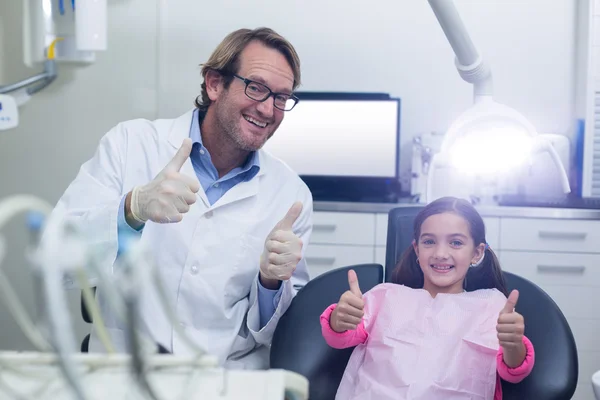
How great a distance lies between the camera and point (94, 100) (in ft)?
10.8

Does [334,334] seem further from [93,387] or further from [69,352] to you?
[69,352]

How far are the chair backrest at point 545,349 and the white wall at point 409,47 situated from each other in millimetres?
1796

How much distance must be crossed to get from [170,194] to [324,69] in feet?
7.17

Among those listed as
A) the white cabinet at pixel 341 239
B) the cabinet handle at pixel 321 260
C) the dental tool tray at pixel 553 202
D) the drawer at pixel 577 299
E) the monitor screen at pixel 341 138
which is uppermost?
the monitor screen at pixel 341 138

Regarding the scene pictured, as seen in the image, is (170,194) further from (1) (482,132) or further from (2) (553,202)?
(2) (553,202)

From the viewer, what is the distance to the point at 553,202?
2.89m

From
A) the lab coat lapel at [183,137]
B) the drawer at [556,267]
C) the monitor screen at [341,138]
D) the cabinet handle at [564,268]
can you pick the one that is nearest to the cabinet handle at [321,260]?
the monitor screen at [341,138]

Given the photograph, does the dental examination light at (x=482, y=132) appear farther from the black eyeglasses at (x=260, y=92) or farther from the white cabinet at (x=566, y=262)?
the white cabinet at (x=566, y=262)

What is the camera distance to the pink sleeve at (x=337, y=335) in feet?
4.74

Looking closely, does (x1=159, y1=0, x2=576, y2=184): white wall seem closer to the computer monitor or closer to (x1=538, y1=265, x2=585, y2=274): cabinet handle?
the computer monitor

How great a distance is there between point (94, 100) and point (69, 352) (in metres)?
3.04

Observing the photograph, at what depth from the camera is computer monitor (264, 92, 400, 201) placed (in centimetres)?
294

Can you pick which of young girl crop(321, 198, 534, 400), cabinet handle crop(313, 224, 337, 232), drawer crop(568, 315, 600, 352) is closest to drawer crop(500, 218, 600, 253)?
drawer crop(568, 315, 600, 352)

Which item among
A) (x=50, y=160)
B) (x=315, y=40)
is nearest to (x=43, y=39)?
(x=50, y=160)
